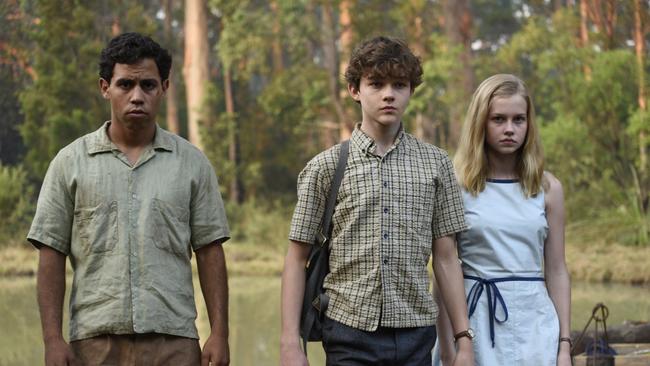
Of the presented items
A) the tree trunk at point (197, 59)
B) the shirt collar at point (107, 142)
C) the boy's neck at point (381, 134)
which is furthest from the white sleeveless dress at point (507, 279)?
the tree trunk at point (197, 59)

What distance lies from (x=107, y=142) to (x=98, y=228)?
9.8 inches

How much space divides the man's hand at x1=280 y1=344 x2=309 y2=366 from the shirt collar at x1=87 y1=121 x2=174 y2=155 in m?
0.64

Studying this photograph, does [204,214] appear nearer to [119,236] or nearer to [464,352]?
[119,236]

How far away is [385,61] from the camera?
3.06 m

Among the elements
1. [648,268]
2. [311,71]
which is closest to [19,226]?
[311,71]

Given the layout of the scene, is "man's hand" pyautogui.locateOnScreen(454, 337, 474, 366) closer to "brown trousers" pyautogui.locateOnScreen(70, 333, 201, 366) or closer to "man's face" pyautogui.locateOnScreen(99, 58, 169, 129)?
"brown trousers" pyautogui.locateOnScreen(70, 333, 201, 366)

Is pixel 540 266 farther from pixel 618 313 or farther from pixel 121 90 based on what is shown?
pixel 618 313

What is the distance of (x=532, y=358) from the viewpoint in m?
3.31

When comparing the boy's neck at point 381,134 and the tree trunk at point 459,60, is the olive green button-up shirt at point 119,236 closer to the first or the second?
the boy's neck at point 381,134

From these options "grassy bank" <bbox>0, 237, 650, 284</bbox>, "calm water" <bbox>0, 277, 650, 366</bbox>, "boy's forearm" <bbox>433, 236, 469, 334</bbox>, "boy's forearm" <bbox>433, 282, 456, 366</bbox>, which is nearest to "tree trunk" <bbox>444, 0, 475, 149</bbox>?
"grassy bank" <bbox>0, 237, 650, 284</bbox>

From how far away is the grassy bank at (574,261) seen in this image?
12.6 m

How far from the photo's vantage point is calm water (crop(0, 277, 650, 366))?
8.71m

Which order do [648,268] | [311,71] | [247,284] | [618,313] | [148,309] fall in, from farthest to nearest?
1. [311,71]
2. [247,284]
3. [648,268]
4. [618,313]
5. [148,309]

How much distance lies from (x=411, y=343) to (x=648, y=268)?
9966mm
